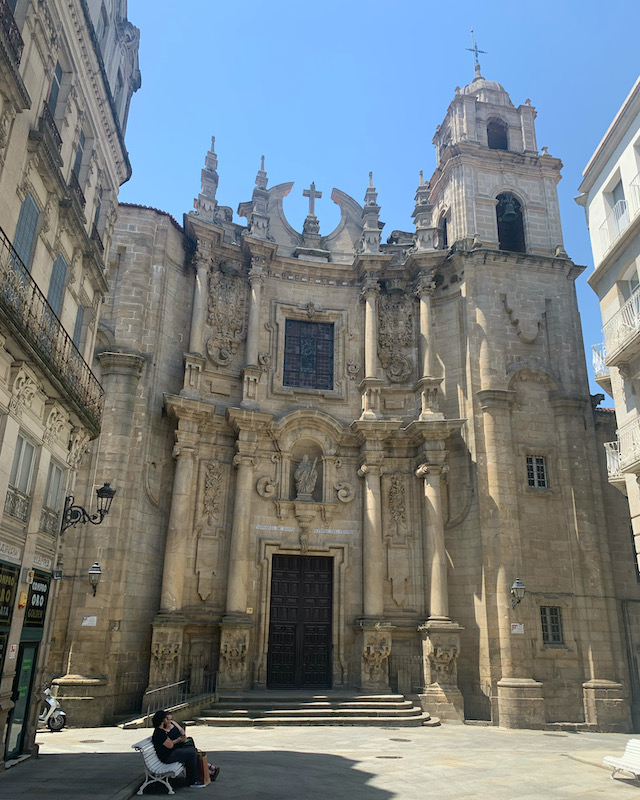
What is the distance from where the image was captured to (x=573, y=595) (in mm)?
19281

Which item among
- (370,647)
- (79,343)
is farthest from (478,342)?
(79,343)

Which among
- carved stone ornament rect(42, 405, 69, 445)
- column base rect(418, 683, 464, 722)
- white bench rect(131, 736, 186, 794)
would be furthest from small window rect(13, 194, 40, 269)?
column base rect(418, 683, 464, 722)

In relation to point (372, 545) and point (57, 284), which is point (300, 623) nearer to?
point (372, 545)

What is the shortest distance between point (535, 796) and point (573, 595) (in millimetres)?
11083

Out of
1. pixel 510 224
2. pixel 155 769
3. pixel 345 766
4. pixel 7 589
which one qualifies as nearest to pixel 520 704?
pixel 345 766

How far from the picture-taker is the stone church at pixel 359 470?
1828 cm

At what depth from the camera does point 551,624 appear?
1917cm

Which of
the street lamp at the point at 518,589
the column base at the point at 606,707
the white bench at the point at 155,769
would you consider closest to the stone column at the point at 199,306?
the street lamp at the point at 518,589

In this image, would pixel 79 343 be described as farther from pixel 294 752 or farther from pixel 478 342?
pixel 478 342

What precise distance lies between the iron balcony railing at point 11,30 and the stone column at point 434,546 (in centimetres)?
1494

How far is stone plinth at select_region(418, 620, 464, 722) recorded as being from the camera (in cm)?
1805

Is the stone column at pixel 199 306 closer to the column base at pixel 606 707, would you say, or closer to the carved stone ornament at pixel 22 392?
the carved stone ornament at pixel 22 392

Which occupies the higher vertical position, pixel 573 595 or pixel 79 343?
pixel 79 343

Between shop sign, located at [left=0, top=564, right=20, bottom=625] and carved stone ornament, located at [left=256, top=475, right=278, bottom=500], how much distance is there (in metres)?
10.8
